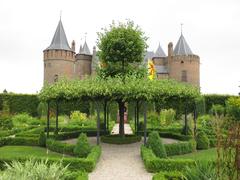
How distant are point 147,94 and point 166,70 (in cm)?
3855

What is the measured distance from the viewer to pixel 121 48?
16922 mm

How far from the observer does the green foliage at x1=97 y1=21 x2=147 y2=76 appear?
55.4 feet

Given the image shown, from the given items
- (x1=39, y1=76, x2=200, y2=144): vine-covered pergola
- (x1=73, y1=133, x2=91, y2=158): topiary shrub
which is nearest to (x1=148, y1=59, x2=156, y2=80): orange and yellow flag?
(x1=39, y1=76, x2=200, y2=144): vine-covered pergola

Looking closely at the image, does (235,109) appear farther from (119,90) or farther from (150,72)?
(119,90)

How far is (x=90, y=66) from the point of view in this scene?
170ft

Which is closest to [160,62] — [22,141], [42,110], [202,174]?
[42,110]

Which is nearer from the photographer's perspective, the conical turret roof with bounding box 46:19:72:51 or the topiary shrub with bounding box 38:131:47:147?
→ the topiary shrub with bounding box 38:131:47:147

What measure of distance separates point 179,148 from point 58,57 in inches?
1339

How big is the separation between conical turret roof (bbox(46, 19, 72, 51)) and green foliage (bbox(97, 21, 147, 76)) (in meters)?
29.3

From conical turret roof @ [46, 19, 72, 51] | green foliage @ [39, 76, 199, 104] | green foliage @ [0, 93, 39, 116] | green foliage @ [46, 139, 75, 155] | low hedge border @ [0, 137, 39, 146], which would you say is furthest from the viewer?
conical turret roof @ [46, 19, 72, 51]

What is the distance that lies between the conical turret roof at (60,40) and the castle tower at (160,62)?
1421cm

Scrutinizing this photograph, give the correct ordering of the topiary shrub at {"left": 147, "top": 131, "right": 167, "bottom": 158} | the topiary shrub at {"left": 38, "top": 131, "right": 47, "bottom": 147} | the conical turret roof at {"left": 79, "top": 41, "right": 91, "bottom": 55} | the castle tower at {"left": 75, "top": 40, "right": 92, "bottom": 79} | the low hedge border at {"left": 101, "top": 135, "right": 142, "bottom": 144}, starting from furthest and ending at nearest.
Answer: the conical turret roof at {"left": 79, "top": 41, "right": 91, "bottom": 55}, the castle tower at {"left": 75, "top": 40, "right": 92, "bottom": 79}, the topiary shrub at {"left": 38, "top": 131, "right": 47, "bottom": 147}, the low hedge border at {"left": 101, "top": 135, "right": 142, "bottom": 144}, the topiary shrub at {"left": 147, "top": 131, "right": 167, "bottom": 158}

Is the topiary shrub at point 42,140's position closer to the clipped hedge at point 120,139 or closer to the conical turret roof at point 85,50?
the clipped hedge at point 120,139

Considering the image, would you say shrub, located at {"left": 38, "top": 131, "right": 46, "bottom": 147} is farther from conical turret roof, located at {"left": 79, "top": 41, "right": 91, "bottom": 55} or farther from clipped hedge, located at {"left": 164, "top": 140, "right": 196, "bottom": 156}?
conical turret roof, located at {"left": 79, "top": 41, "right": 91, "bottom": 55}
